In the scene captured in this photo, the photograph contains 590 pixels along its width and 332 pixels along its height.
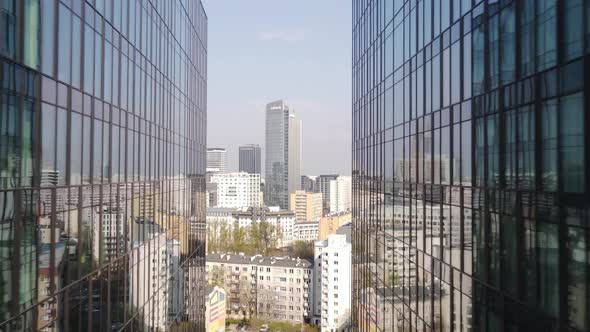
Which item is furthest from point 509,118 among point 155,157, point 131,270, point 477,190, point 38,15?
point 155,157

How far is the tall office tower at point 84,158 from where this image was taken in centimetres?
1164

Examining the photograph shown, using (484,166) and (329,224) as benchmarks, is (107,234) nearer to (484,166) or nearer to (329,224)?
(484,166)

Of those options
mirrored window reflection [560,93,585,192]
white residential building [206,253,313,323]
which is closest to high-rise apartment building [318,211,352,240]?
white residential building [206,253,313,323]

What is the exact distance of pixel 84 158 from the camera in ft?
53.2

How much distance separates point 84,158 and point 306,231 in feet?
577

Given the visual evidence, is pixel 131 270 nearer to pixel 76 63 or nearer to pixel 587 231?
pixel 76 63

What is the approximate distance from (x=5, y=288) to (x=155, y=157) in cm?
1576

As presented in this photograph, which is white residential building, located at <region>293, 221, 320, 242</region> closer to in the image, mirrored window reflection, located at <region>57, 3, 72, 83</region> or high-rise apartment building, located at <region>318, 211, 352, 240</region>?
high-rise apartment building, located at <region>318, 211, 352, 240</region>

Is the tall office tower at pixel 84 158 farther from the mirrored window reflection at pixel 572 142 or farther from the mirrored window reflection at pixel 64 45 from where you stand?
the mirrored window reflection at pixel 572 142

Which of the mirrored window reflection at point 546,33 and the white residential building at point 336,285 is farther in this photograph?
the white residential building at point 336,285

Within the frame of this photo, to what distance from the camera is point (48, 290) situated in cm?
1333

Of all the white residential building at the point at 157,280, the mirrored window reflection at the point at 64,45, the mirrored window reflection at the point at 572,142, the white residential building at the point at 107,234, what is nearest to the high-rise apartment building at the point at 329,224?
the white residential building at the point at 157,280

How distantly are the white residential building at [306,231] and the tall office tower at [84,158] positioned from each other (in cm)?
15611

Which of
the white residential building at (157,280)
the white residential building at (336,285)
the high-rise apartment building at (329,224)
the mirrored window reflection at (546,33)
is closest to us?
the mirrored window reflection at (546,33)
